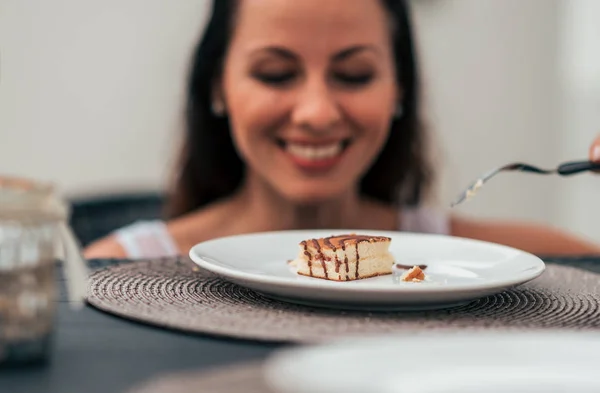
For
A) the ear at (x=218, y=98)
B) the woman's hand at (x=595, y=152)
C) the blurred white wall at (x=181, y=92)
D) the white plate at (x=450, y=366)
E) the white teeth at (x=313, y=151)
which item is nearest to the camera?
the white plate at (x=450, y=366)

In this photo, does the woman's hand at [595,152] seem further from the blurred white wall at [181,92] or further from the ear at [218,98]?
the blurred white wall at [181,92]

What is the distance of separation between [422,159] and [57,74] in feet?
4.46

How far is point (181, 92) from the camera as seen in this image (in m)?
A: 2.67

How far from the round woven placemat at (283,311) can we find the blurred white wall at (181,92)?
5.16 ft

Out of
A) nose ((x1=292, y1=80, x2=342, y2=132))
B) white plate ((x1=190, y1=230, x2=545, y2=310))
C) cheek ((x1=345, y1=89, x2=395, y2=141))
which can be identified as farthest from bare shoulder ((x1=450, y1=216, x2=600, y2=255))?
white plate ((x1=190, y1=230, x2=545, y2=310))

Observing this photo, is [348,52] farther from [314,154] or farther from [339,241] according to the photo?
[339,241]

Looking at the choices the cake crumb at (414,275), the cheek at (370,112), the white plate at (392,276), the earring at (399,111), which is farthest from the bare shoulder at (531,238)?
the cake crumb at (414,275)

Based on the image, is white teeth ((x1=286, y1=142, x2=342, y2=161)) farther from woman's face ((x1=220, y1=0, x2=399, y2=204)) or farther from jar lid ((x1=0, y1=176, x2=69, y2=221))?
jar lid ((x1=0, y1=176, x2=69, y2=221))

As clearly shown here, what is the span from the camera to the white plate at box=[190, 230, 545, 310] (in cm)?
59

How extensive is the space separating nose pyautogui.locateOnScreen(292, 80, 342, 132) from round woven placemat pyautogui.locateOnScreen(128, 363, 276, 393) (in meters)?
1.00

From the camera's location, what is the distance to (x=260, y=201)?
1.83 metres

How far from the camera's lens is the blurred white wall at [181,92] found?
2.61 m

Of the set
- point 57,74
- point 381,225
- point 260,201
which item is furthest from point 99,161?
point 381,225

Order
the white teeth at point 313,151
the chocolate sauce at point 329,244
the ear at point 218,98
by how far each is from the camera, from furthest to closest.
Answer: the ear at point 218,98 → the white teeth at point 313,151 → the chocolate sauce at point 329,244
